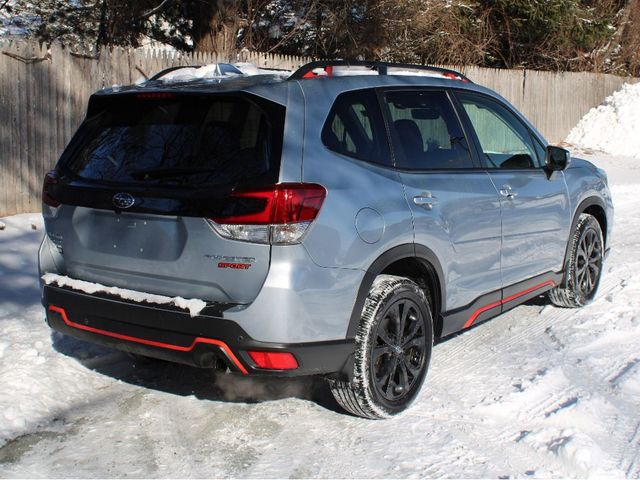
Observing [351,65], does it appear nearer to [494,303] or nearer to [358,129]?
[358,129]

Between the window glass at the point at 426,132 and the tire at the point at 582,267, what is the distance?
1.78 m

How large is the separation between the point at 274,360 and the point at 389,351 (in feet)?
2.74

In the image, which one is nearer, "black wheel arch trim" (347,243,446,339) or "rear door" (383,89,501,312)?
"black wheel arch trim" (347,243,446,339)

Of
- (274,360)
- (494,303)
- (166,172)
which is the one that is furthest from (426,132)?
(274,360)

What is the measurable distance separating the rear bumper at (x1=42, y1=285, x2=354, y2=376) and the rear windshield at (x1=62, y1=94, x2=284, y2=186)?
0.64 meters

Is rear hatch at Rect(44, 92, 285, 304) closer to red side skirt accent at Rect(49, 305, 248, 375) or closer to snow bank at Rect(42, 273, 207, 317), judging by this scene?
snow bank at Rect(42, 273, 207, 317)

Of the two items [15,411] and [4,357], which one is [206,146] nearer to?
[15,411]

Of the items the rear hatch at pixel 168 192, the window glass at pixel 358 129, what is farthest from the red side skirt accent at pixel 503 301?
A: the rear hatch at pixel 168 192

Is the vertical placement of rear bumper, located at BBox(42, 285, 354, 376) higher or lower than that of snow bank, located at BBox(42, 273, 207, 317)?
lower

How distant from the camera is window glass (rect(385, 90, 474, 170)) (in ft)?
15.1

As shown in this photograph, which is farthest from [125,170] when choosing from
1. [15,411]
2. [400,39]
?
[400,39]

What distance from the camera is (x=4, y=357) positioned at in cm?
506

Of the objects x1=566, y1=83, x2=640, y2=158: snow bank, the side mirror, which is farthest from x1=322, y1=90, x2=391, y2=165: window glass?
x1=566, y1=83, x2=640, y2=158: snow bank

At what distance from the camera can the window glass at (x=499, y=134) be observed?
17.7 ft
